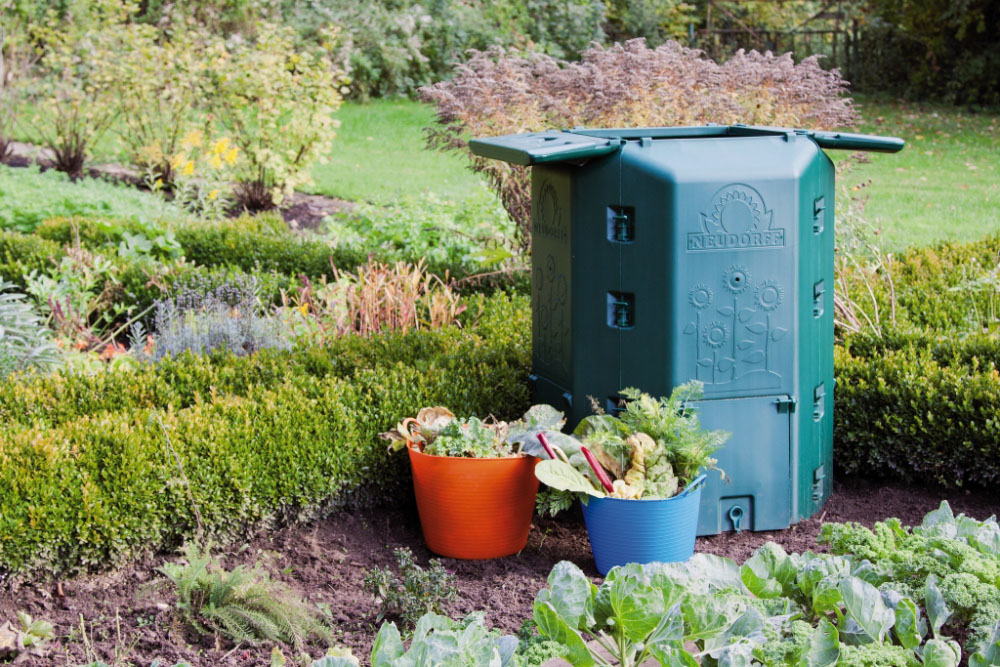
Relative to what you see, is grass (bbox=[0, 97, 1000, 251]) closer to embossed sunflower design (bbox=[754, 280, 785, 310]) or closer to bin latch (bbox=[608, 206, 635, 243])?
embossed sunflower design (bbox=[754, 280, 785, 310])

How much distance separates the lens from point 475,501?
3512mm

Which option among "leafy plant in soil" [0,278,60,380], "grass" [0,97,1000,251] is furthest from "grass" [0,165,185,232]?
"leafy plant in soil" [0,278,60,380]

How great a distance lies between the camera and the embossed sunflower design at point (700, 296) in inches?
137

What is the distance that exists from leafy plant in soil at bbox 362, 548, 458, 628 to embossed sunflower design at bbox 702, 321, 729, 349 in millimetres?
1179

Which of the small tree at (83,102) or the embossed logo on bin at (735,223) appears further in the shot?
the small tree at (83,102)

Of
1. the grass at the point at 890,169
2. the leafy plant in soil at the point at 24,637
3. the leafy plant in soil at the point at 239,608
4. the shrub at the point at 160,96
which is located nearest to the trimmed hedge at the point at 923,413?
the leafy plant in soil at the point at 239,608

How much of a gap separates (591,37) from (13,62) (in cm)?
1119

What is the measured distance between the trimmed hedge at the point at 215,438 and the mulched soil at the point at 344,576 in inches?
3.4

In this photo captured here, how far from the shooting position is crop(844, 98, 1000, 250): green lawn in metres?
9.62

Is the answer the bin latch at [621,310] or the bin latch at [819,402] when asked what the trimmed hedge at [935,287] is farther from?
the bin latch at [621,310]

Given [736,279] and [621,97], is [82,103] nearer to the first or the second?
[621,97]

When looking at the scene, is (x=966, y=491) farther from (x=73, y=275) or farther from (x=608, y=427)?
(x=73, y=275)

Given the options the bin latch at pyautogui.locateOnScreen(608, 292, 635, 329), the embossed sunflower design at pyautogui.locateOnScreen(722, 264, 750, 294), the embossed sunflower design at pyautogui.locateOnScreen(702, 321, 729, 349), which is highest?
the embossed sunflower design at pyautogui.locateOnScreen(722, 264, 750, 294)

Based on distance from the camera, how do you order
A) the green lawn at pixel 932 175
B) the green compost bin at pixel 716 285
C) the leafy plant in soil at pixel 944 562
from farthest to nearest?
the green lawn at pixel 932 175
the green compost bin at pixel 716 285
the leafy plant in soil at pixel 944 562
